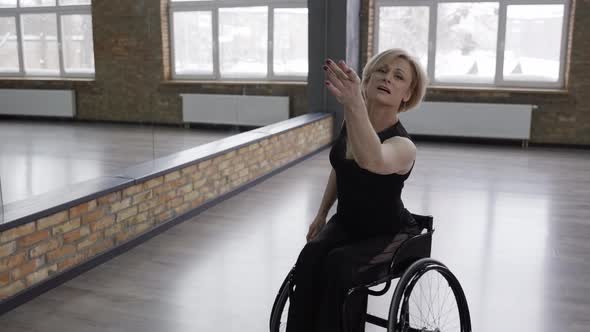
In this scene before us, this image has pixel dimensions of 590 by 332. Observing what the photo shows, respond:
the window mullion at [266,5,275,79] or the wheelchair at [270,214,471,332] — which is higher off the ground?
the window mullion at [266,5,275,79]

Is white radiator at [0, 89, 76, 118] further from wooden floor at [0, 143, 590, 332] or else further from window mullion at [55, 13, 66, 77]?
wooden floor at [0, 143, 590, 332]

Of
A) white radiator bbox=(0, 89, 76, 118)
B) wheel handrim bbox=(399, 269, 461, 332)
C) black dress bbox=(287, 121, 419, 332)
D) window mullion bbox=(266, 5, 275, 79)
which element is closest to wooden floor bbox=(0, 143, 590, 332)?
wheel handrim bbox=(399, 269, 461, 332)

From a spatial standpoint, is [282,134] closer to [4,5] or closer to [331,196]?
[4,5]

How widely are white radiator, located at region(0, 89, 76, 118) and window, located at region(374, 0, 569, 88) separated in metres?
6.09

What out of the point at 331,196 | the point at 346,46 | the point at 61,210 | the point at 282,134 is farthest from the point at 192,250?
the point at 346,46

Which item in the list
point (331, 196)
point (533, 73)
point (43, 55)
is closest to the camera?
point (331, 196)

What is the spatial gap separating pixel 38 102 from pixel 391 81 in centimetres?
219

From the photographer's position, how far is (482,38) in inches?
334

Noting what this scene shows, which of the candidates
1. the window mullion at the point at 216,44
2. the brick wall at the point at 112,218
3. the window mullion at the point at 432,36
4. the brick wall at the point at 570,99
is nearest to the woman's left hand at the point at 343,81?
the brick wall at the point at 112,218

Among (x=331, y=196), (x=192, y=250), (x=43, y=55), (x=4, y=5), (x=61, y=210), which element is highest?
(x=4, y=5)

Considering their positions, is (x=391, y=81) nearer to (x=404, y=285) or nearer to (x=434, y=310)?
(x=404, y=285)

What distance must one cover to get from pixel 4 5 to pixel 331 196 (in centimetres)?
196

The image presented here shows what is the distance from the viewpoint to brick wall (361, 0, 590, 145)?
7.76m

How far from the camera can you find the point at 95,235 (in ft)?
11.1
